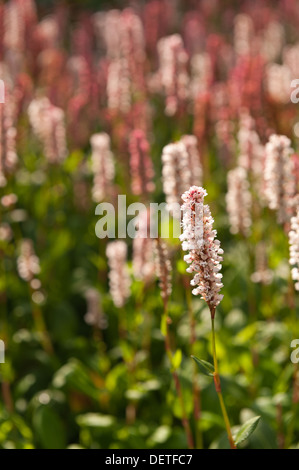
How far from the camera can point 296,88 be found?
4.76m

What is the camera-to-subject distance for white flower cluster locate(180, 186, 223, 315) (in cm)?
156

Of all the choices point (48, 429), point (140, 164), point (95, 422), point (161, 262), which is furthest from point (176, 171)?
point (48, 429)

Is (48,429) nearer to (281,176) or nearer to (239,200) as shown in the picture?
(239,200)

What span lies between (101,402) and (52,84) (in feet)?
12.6

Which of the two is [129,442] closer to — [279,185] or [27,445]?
[27,445]

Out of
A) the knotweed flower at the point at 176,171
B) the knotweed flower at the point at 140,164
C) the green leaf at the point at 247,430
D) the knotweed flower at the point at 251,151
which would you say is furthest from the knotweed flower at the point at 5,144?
the green leaf at the point at 247,430

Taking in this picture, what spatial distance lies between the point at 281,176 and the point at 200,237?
0.87 metres

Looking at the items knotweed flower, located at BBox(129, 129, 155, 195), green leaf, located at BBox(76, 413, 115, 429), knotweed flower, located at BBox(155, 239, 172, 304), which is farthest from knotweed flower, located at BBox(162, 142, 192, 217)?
green leaf, located at BBox(76, 413, 115, 429)

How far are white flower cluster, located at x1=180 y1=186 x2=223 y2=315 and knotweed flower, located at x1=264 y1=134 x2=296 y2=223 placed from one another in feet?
2.64

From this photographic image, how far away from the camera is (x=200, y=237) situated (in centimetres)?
157

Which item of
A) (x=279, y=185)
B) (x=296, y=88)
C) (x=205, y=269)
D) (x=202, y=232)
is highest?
(x=296, y=88)

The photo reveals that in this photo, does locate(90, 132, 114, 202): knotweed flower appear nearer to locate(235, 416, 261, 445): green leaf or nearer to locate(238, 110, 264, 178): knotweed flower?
locate(238, 110, 264, 178): knotweed flower

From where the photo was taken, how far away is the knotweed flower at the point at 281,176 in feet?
7.53

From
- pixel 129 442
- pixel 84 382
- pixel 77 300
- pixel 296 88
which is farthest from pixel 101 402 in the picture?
pixel 296 88
